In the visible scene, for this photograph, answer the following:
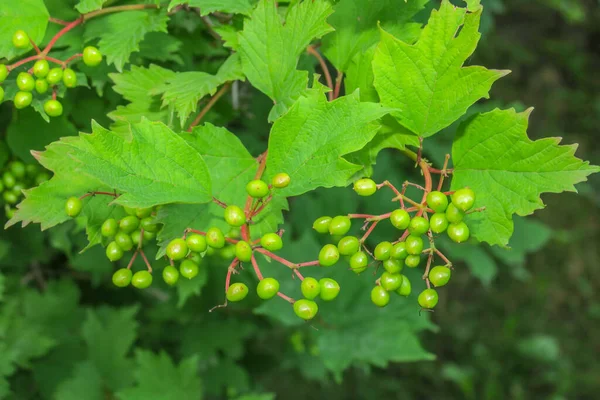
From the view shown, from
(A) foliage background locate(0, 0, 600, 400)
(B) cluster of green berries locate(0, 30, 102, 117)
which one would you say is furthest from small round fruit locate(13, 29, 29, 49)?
(A) foliage background locate(0, 0, 600, 400)

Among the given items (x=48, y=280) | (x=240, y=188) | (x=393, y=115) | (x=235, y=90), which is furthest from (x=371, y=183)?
(x=48, y=280)

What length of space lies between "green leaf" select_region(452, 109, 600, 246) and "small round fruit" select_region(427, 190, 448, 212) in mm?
116

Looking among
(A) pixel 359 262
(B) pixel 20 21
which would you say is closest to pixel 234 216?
(A) pixel 359 262

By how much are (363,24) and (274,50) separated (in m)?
0.23

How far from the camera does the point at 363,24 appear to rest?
146cm

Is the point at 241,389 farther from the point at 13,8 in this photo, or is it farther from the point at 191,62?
the point at 13,8

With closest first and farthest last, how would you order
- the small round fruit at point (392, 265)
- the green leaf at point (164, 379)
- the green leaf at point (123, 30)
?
the small round fruit at point (392, 265)
the green leaf at point (123, 30)
the green leaf at point (164, 379)

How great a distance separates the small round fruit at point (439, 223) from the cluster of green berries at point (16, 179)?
115 centimetres

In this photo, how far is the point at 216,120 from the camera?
1830mm

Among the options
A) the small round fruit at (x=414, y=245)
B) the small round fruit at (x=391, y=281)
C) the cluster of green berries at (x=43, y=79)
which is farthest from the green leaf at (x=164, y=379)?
the small round fruit at (x=414, y=245)

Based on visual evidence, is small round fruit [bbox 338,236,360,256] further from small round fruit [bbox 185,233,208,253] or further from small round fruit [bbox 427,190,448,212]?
small round fruit [bbox 185,233,208,253]

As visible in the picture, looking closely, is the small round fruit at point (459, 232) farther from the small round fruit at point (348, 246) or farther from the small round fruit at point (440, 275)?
the small round fruit at point (348, 246)

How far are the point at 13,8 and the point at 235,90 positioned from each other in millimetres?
710

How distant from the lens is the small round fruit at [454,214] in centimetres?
124
